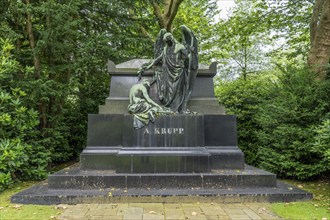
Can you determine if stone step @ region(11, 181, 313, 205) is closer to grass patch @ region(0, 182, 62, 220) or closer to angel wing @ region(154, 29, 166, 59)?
grass patch @ region(0, 182, 62, 220)

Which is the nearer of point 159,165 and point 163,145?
point 159,165

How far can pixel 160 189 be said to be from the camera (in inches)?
209

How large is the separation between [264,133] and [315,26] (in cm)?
390

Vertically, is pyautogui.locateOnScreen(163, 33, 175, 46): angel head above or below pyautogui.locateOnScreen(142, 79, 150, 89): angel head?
above

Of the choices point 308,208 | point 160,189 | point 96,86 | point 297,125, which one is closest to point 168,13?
point 96,86

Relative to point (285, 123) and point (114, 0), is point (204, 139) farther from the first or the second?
point (114, 0)

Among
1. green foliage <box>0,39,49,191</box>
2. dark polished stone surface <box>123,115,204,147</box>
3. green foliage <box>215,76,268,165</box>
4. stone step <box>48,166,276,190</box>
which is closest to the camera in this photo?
stone step <box>48,166,276,190</box>

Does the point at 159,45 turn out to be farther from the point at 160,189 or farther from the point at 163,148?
the point at 160,189

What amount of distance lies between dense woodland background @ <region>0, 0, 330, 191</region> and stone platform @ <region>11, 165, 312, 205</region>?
3.25 ft

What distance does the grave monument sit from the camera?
5035 millimetres

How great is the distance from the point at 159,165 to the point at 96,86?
540 cm

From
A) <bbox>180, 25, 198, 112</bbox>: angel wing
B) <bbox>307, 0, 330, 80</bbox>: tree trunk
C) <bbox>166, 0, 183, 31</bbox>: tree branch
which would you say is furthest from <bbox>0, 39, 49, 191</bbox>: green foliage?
<bbox>307, 0, 330, 80</bbox>: tree trunk

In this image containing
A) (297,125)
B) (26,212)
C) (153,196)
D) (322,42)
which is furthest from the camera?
(322,42)

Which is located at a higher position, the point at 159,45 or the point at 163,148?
the point at 159,45
